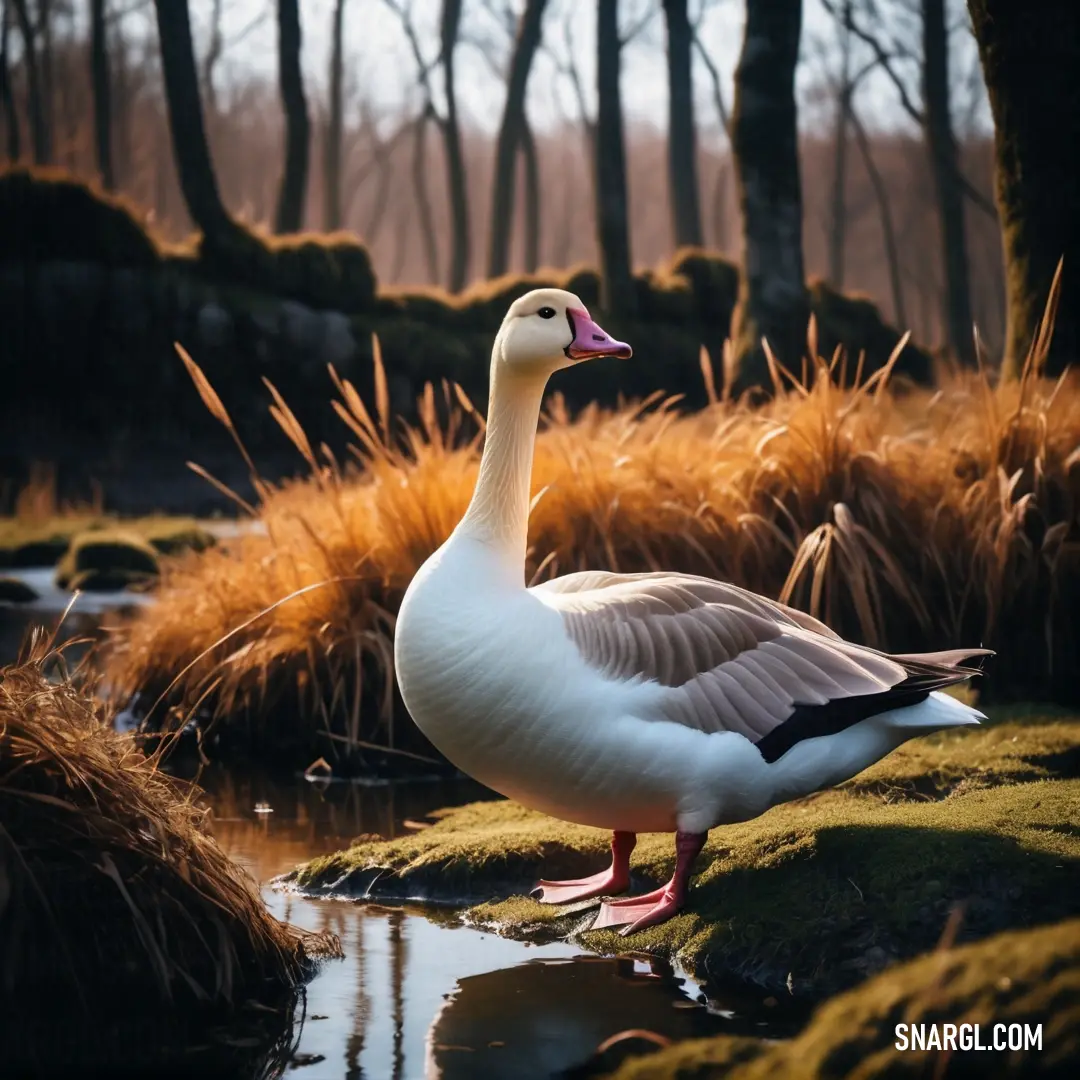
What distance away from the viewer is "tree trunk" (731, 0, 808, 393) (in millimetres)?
10367

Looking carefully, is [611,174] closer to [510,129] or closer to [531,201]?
[510,129]

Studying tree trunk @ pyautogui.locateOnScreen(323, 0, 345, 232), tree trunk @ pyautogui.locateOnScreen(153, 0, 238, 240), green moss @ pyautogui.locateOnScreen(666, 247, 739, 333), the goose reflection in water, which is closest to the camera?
the goose reflection in water

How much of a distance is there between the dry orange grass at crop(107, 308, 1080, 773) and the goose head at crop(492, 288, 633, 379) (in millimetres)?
2227

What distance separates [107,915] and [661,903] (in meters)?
1.55

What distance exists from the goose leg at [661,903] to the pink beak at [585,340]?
58.7 inches

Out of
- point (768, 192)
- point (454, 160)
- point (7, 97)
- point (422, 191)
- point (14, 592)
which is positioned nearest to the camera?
point (768, 192)

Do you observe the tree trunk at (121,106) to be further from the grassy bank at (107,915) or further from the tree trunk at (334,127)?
the grassy bank at (107,915)

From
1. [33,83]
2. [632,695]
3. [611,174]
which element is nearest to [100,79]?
[33,83]

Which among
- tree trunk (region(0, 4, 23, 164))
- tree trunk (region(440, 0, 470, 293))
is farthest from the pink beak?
tree trunk (region(440, 0, 470, 293))

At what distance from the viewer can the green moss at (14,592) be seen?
11234 millimetres

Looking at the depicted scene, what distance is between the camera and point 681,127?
945 inches

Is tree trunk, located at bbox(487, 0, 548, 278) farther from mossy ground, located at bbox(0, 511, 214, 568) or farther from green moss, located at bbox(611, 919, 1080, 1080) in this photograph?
green moss, located at bbox(611, 919, 1080, 1080)

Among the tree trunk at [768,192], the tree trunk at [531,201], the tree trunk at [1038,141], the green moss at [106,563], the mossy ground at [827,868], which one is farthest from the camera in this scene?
the tree trunk at [531,201]

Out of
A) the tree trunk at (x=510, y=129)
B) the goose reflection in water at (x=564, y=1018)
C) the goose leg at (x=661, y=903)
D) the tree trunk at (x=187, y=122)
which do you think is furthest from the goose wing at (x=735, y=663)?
the tree trunk at (x=510, y=129)
